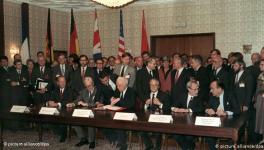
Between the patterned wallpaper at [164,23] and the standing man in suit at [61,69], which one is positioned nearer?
the standing man in suit at [61,69]

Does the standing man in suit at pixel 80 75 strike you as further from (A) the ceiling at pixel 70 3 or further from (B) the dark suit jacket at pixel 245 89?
(A) the ceiling at pixel 70 3

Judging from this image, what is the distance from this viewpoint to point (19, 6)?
33.8 ft

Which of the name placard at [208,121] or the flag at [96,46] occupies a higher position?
the flag at [96,46]

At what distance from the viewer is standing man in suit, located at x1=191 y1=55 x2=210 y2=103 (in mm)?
6113

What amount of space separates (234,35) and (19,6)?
6092 millimetres

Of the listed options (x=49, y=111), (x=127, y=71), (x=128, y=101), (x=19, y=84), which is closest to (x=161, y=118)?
(x=128, y=101)

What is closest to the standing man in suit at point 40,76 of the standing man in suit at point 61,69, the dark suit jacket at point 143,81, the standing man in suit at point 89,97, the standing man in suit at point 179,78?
the standing man in suit at point 61,69

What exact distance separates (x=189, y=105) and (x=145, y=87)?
1.51m

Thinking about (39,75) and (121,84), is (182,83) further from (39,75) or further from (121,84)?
(39,75)

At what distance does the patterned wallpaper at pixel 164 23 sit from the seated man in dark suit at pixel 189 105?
4.96 meters

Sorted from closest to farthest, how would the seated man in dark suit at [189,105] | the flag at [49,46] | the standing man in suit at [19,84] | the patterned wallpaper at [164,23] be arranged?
1. the seated man in dark suit at [189,105]
2. the standing man in suit at [19,84]
3. the patterned wallpaper at [164,23]
4. the flag at [49,46]

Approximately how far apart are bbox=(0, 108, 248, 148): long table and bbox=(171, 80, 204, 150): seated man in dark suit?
1.43ft

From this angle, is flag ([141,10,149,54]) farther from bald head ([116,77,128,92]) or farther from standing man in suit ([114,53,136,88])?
bald head ([116,77,128,92])

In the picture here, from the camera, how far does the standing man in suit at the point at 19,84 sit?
7.57 metres
